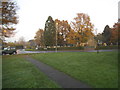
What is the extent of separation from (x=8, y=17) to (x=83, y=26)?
810 inches

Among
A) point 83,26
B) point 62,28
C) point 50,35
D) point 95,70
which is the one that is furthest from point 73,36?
point 95,70

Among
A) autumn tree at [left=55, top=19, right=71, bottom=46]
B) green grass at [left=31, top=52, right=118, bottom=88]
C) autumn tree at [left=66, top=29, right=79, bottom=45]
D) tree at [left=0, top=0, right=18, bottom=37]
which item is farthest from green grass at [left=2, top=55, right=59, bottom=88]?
autumn tree at [left=55, top=19, right=71, bottom=46]

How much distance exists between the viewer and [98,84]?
3551 mm

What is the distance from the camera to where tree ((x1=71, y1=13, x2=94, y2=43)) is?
88.0 ft

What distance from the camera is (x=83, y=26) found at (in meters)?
27.3

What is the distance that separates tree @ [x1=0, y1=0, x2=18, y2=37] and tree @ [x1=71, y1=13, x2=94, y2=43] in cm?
1863

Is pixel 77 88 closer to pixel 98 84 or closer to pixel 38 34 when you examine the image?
pixel 98 84

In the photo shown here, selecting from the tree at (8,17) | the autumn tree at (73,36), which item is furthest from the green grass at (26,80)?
the autumn tree at (73,36)

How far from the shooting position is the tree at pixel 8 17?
13795 millimetres

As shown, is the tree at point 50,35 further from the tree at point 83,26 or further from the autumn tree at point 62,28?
the tree at point 83,26

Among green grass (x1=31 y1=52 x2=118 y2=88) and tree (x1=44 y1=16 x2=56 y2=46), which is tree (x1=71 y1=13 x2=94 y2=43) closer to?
tree (x1=44 y1=16 x2=56 y2=46)

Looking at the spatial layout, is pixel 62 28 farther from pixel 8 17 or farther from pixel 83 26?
pixel 8 17

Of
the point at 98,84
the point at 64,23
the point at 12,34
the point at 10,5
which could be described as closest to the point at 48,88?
the point at 98,84

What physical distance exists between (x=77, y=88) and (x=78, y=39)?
1060 inches
